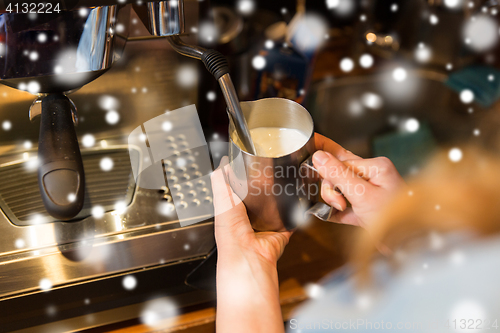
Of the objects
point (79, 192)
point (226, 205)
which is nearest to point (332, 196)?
point (226, 205)

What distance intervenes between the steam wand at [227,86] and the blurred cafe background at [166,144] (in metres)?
0.09

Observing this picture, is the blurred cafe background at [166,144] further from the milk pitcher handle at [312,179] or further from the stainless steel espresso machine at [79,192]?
the milk pitcher handle at [312,179]

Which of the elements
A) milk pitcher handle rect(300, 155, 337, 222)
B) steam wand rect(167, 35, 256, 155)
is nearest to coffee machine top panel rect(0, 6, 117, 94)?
steam wand rect(167, 35, 256, 155)

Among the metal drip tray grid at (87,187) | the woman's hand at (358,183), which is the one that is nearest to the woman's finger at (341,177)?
the woman's hand at (358,183)

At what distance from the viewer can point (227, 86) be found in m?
0.37

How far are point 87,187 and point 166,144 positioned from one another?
0.13m

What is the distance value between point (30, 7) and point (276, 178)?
0.28 metres

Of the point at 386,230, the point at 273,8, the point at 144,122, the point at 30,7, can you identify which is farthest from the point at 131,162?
the point at 273,8

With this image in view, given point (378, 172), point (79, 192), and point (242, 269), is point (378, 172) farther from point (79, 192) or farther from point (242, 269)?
point (79, 192)

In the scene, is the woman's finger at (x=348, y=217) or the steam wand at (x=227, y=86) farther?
the woman's finger at (x=348, y=217)

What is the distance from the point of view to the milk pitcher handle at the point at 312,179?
38 cm

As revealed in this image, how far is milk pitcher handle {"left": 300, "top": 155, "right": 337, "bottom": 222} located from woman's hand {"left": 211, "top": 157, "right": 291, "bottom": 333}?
6 cm

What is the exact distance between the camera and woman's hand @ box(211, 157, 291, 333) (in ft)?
1.35

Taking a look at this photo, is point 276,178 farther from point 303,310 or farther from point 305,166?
point 303,310
